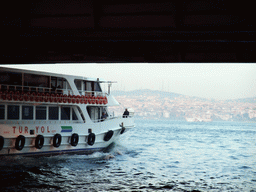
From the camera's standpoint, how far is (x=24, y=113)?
21.2 m

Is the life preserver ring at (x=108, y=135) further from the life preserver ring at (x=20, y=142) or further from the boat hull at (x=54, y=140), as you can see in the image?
the life preserver ring at (x=20, y=142)

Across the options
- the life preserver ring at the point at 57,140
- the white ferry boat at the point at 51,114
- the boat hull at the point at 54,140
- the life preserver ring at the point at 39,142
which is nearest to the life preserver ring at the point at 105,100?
the white ferry boat at the point at 51,114

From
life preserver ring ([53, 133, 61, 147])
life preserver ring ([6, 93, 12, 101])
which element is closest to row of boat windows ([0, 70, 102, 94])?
life preserver ring ([6, 93, 12, 101])

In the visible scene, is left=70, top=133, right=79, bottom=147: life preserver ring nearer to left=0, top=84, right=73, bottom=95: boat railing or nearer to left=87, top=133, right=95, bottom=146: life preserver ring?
left=87, top=133, right=95, bottom=146: life preserver ring

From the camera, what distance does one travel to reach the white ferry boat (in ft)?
65.6

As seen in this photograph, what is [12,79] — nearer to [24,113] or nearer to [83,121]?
[24,113]

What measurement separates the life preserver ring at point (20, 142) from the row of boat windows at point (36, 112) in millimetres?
1593

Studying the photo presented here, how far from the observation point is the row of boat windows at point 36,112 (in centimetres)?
2032
